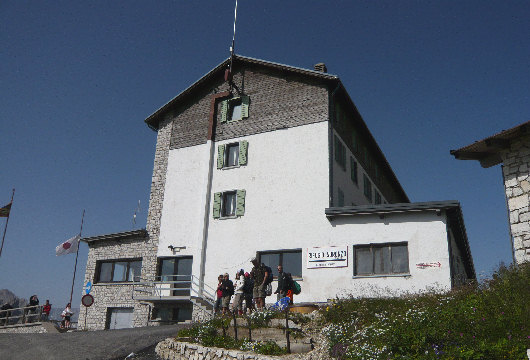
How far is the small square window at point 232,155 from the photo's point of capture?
84.3 ft

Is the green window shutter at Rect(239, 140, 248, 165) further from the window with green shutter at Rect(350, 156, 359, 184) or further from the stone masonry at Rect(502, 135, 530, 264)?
the stone masonry at Rect(502, 135, 530, 264)

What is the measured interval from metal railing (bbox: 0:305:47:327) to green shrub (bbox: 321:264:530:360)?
18975mm

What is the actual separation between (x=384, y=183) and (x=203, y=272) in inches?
670

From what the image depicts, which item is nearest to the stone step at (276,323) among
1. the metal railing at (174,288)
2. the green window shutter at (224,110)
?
the metal railing at (174,288)

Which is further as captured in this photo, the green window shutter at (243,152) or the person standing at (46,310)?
the person standing at (46,310)

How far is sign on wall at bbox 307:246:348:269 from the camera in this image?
68.0 feet

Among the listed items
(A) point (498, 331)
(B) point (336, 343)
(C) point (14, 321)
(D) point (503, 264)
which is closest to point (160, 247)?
(C) point (14, 321)

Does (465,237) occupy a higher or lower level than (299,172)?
lower

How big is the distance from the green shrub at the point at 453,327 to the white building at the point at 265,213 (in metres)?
4.79

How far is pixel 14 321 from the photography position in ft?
96.6

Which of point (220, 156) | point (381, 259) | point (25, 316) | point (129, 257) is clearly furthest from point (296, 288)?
point (25, 316)

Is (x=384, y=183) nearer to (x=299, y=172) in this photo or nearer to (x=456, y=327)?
(x=299, y=172)

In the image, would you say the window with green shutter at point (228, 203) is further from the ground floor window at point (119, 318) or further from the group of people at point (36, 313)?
the group of people at point (36, 313)

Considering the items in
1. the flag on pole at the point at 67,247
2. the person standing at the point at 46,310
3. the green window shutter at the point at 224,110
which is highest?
the green window shutter at the point at 224,110
